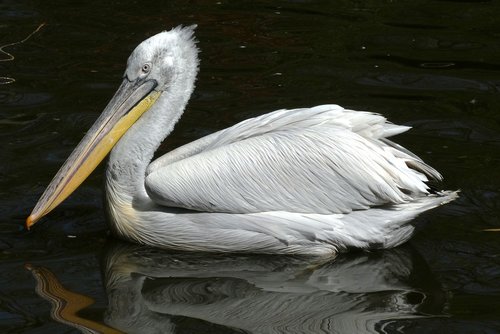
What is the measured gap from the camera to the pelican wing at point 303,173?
5398mm

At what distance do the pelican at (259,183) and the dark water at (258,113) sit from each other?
0.45 feet

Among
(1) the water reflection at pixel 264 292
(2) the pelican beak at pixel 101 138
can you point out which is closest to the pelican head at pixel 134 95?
(2) the pelican beak at pixel 101 138

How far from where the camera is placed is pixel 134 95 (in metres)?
5.72

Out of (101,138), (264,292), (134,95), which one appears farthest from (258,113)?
(264,292)

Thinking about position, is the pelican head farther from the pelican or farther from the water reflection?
the water reflection

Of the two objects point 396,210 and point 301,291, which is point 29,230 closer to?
point 301,291

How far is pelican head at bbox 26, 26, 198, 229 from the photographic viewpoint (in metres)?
5.63

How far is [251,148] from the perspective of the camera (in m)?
5.53

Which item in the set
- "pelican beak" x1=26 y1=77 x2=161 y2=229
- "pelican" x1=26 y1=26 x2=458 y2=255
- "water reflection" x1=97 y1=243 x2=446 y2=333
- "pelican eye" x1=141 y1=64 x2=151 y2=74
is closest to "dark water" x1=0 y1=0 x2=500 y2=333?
"water reflection" x1=97 y1=243 x2=446 y2=333

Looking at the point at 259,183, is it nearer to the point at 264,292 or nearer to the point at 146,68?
the point at 264,292

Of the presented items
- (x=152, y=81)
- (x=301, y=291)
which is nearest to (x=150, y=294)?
(x=301, y=291)

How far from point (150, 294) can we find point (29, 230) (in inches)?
37.5

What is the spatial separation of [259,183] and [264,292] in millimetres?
620

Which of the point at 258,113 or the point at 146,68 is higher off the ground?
the point at 146,68
